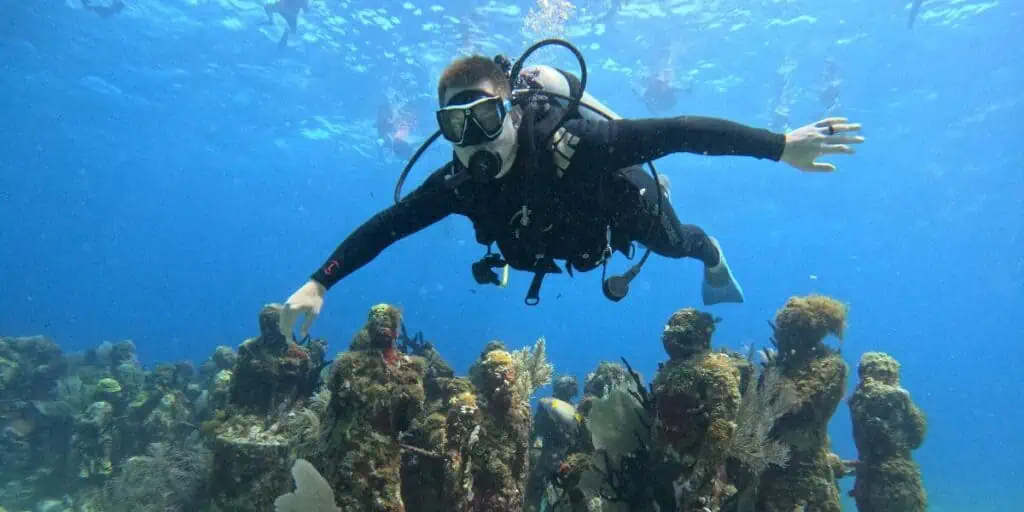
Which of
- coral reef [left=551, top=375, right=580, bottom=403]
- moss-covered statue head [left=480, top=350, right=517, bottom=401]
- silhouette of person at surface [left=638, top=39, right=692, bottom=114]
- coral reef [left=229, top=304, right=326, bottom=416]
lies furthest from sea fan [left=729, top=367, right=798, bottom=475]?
silhouette of person at surface [left=638, top=39, right=692, bottom=114]

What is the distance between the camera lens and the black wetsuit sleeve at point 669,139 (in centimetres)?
402

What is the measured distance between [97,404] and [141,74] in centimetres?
3302

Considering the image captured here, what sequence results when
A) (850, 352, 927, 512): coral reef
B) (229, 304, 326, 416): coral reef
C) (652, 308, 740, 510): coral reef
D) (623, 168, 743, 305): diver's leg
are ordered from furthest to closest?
(229, 304, 326, 416): coral reef, (850, 352, 927, 512): coral reef, (623, 168, 743, 305): diver's leg, (652, 308, 740, 510): coral reef

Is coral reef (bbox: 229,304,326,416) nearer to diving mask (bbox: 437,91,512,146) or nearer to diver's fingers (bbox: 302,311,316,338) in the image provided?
diver's fingers (bbox: 302,311,316,338)

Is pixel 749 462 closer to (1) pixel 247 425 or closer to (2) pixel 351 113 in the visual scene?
(1) pixel 247 425

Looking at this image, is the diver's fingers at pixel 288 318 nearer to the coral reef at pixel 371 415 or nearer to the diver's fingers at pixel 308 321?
the diver's fingers at pixel 308 321

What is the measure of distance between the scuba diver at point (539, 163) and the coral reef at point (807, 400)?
7.01ft

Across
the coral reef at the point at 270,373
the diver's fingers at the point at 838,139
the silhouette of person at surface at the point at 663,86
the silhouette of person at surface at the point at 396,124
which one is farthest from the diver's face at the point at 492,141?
the silhouette of person at surface at the point at 396,124

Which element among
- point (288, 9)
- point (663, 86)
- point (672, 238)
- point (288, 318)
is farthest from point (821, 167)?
point (288, 9)

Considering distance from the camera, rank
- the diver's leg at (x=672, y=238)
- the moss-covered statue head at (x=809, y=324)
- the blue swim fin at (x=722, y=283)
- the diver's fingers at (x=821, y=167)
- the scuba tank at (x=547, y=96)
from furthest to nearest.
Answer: the blue swim fin at (x=722, y=283), the moss-covered statue head at (x=809, y=324), the diver's leg at (x=672, y=238), the scuba tank at (x=547, y=96), the diver's fingers at (x=821, y=167)

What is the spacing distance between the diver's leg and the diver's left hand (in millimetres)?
1320

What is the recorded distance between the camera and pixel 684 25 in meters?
25.2

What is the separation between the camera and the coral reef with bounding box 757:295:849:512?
15.9ft

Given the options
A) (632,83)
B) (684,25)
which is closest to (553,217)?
(684,25)
